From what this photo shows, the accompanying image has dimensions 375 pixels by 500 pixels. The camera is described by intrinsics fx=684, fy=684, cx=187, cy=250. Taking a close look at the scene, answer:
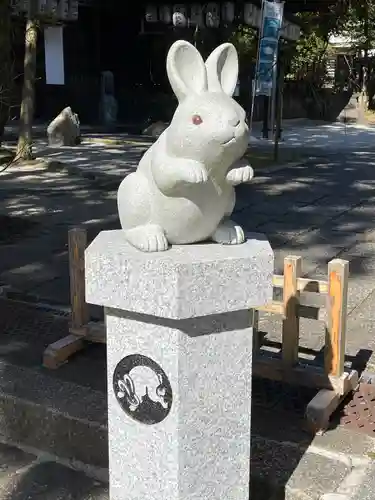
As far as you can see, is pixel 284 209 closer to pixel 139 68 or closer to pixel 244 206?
pixel 244 206

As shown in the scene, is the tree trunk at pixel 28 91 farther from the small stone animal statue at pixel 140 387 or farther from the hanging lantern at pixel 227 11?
the small stone animal statue at pixel 140 387

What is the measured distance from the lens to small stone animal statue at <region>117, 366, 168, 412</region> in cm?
258

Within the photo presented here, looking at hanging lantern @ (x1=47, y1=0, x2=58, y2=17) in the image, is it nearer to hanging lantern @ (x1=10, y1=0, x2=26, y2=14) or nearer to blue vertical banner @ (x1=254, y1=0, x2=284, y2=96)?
hanging lantern @ (x1=10, y1=0, x2=26, y2=14)

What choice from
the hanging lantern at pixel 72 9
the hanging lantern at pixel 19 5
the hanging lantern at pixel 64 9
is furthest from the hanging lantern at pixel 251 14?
the hanging lantern at pixel 19 5

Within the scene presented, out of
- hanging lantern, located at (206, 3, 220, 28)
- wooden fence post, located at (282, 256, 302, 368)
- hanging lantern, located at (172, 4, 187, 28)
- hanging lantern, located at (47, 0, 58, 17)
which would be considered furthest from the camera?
hanging lantern, located at (172, 4, 187, 28)

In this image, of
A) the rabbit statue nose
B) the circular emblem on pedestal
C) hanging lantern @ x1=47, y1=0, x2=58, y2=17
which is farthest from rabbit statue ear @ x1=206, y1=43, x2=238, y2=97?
hanging lantern @ x1=47, y1=0, x2=58, y2=17

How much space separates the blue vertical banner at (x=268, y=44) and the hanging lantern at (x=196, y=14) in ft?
11.7

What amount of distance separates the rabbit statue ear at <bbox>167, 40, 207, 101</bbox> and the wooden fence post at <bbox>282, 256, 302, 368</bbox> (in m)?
1.36

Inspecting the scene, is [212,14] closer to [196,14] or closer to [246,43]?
[196,14]

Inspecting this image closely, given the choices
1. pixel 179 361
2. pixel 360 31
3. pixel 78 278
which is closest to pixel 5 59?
pixel 78 278

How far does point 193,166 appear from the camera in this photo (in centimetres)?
246

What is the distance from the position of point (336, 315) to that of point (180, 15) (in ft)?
44.1

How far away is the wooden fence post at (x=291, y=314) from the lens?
362 centimetres

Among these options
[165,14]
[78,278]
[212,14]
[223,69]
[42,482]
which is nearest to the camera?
[223,69]
